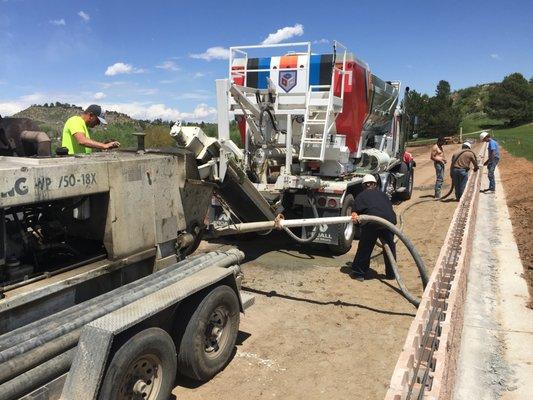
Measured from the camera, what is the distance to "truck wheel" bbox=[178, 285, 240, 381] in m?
3.92

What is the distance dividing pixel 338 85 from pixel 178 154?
477cm

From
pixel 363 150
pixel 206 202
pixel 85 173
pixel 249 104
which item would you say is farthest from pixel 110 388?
pixel 363 150

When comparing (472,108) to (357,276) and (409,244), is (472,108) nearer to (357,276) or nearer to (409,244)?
(357,276)

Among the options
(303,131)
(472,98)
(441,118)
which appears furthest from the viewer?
(472,98)

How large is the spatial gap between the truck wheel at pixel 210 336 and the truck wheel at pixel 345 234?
12.5 feet

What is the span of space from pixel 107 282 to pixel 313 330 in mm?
2453

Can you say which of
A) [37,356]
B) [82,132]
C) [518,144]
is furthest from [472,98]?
[37,356]

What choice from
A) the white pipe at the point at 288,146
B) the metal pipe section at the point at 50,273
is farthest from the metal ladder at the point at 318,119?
the metal pipe section at the point at 50,273

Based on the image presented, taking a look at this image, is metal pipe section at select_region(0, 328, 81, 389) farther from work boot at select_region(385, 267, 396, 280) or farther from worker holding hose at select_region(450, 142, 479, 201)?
worker holding hose at select_region(450, 142, 479, 201)

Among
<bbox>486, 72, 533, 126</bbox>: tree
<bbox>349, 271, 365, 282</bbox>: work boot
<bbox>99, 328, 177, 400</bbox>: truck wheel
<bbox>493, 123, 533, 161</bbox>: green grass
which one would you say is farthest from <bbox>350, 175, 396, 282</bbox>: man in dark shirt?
<bbox>486, 72, 533, 126</bbox>: tree

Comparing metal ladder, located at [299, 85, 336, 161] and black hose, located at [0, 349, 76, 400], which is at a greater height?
metal ladder, located at [299, 85, 336, 161]

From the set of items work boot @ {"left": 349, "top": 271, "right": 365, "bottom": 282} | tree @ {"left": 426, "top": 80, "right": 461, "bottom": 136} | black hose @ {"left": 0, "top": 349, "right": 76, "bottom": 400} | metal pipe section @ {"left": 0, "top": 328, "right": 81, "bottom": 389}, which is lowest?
work boot @ {"left": 349, "top": 271, "right": 365, "bottom": 282}

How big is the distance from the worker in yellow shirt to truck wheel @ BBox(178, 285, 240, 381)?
193 centimetres

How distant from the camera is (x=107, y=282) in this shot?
3846mm
